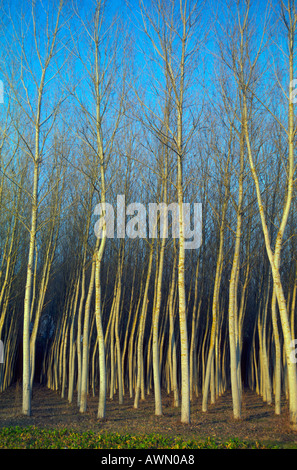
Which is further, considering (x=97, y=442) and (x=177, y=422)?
(x=177, y=422)

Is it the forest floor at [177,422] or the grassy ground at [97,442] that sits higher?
the grassy ground at [97,442]

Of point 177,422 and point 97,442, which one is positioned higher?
point 97,442

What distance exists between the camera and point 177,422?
337 inches

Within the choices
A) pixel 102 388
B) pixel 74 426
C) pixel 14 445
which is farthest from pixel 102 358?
pixel 14 445

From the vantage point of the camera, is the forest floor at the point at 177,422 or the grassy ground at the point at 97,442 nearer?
the grassy ground at the point at 97,442

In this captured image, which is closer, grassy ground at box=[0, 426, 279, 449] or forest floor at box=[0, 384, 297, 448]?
grassy ground at box=[0, 426, 279, 449]

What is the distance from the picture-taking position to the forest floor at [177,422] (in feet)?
23.9

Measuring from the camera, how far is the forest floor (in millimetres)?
7289

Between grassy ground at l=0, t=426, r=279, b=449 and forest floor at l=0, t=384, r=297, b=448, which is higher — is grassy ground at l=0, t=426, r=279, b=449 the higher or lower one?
the higher one

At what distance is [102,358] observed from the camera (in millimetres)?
9070
